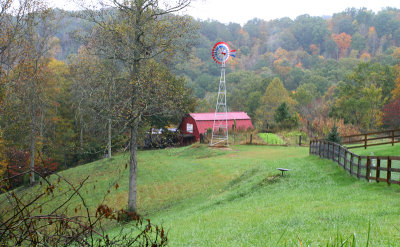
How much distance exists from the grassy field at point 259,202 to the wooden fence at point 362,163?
0.30 meters

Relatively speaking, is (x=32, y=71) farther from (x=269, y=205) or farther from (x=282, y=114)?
(x=282, y=114)

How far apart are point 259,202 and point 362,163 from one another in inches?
262

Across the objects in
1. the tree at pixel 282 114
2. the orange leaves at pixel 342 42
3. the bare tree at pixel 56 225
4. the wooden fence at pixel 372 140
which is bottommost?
the wooden fence at pixel 372 140

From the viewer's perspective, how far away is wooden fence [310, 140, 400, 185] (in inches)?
406

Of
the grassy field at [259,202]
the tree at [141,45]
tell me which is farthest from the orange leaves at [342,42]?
the tree at [141,45]

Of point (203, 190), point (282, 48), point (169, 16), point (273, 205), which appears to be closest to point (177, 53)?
point (169, 16)

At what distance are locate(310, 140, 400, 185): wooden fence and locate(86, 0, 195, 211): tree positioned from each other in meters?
7.11

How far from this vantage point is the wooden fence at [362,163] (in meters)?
10.3

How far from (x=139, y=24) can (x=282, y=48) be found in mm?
111892

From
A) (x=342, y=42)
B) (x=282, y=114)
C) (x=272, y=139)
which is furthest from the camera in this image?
(x=342, y=42)

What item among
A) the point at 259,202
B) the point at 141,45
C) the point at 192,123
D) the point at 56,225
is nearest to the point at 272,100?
the point at 192,123

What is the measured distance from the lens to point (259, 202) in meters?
11.1

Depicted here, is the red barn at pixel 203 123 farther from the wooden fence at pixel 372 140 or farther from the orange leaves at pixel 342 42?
the orange leaves at pixel 342 42

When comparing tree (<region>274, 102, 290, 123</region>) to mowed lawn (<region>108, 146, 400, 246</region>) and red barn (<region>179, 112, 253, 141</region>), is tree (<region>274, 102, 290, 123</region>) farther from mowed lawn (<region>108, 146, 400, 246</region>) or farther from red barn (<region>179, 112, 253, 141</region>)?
mowed lawn (<region>108, 146, 400, 246</region>)
